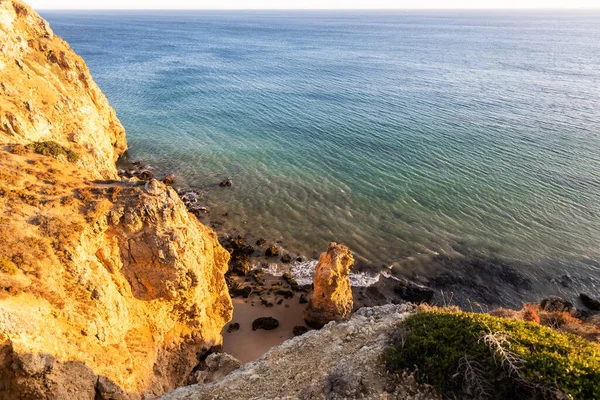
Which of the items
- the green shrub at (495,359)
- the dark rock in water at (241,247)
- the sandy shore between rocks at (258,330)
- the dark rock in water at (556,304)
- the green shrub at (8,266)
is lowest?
the sandy shore between rocks at (258,330)

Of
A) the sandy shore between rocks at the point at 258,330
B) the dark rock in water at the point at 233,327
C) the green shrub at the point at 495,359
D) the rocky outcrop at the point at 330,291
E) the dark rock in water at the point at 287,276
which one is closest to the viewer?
the green shrub at the point at 495,359

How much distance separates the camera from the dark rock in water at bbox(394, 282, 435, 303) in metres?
30.1

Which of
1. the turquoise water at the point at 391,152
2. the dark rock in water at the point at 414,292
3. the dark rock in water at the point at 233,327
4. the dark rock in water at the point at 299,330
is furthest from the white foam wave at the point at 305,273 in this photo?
the dark rock in water at the point at 233,327

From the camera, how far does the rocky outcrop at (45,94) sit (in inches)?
1041

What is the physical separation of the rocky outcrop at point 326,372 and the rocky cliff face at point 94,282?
12.3 ft

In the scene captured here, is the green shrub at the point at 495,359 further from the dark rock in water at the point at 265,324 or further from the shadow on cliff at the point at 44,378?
the dark rock in water at the point at 265,324

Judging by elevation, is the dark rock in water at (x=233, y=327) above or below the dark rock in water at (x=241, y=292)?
below

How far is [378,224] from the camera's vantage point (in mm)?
38906

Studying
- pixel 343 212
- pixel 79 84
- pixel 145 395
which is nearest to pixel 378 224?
pixel 343 212

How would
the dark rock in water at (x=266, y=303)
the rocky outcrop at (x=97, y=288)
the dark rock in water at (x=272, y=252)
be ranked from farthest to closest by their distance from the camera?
the dark rock in water at (x=272, y=252), the dark rock in water at (x=266, y=303), the rocky outcrop at (x=97, y=288)

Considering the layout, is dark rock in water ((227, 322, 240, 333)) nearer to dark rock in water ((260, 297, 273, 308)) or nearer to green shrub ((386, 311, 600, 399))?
dark rock in water ((260, 297, 273, 308))

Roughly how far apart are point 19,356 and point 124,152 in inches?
1731

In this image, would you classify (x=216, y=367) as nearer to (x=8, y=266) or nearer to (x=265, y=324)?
(x=265, y=324)

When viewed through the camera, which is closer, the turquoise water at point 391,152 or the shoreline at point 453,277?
the shoreline at point 453,277
